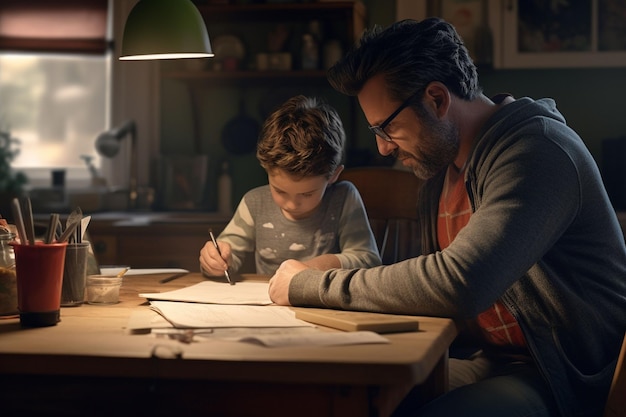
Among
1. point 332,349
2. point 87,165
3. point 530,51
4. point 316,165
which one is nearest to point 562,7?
point 530,51

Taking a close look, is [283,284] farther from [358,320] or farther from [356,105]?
[356,105]

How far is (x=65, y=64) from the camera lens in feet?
13.4

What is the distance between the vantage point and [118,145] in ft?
12.3

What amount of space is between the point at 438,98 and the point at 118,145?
7.67 feet

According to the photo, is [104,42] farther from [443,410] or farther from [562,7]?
[443,410]

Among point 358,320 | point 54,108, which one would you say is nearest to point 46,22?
point 54,108

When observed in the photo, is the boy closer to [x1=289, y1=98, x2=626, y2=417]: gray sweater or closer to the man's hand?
the man's hand

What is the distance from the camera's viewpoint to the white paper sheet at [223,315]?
4.31 feet

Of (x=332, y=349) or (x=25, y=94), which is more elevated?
(x=25, y=94)

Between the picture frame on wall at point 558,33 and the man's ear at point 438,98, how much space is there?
2032 mm

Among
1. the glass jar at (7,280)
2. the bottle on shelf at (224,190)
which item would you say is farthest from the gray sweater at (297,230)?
the bottle on shelf at (224,190)

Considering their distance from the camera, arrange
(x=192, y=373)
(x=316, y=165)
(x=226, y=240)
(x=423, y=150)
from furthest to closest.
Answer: (x=226, y=240)
(x=316, y=165)
(x=423, y=150)
(x=192, y=373)

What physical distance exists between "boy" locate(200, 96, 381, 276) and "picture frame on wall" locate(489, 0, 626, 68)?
167 centimetres

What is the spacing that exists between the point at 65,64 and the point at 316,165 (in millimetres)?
2414
